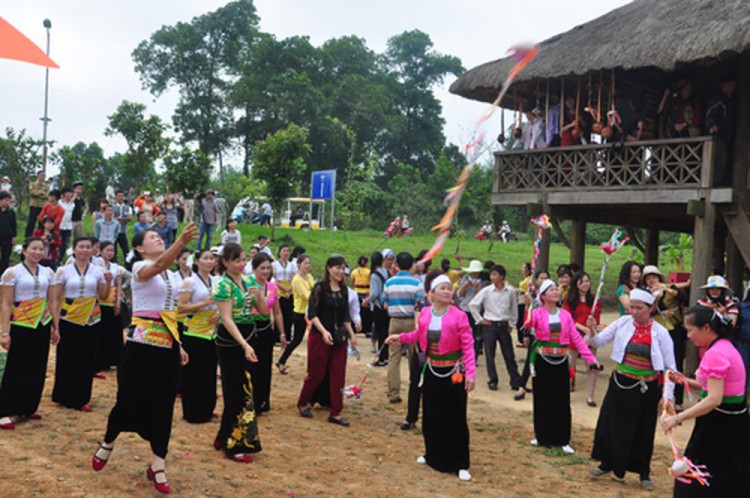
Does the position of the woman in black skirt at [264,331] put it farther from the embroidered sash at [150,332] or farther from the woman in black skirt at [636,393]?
the woman in black skirt at [636,393]

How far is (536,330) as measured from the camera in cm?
762

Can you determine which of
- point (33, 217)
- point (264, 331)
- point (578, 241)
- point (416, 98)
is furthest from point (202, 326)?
Answer: point (416, 98)

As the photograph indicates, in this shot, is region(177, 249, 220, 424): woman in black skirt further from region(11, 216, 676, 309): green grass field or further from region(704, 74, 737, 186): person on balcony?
region(11, 216, 676, 309): green grass field

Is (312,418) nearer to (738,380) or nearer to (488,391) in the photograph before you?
(488,391)

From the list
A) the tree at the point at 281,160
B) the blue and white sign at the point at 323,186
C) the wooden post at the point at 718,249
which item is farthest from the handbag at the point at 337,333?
the blue and white sign at the point at 323,186

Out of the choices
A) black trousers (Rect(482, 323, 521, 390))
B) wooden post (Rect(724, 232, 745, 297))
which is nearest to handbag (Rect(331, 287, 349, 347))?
black trousers (Rect(482, 323, 521, 390))

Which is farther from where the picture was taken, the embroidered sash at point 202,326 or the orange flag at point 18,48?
the embroidered sash at point 202,326

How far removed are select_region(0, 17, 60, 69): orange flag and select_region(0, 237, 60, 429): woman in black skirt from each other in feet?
12.7

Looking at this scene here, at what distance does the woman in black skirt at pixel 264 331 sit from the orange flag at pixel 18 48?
4.32 meters

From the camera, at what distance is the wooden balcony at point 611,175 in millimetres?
11516

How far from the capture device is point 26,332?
6.55 metres

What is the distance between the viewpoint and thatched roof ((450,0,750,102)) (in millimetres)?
10898

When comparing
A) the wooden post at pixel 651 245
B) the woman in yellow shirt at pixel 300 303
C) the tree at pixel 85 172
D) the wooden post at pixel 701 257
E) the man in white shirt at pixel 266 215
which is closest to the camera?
the woman in yellow shirt at pixel 300 303

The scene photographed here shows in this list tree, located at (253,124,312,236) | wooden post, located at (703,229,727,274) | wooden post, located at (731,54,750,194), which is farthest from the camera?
tree, located at (253,124,312,236)
